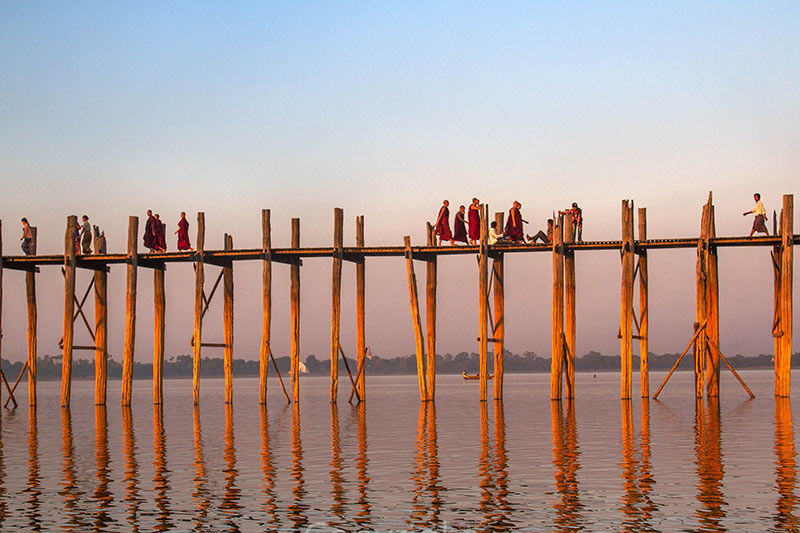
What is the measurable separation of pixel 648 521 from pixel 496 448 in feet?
27.8

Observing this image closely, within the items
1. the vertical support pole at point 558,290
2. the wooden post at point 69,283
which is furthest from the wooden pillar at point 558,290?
the wooden post at point 69,283

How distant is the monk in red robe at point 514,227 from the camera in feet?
103

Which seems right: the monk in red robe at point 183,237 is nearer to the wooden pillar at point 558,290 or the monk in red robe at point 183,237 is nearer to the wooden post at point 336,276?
the wooden post at point 336,276

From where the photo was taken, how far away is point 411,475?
17.0 meters

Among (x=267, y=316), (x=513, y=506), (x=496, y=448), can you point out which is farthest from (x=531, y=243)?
(x=513, y=506)

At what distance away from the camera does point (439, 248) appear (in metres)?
31.3

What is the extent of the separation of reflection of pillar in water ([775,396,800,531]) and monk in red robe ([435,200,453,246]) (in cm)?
1066

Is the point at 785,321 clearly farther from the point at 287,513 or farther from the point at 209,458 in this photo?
the point at 287,513

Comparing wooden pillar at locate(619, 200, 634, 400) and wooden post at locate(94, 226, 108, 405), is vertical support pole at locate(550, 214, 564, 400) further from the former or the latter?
wooden post at locate(94, 226, 108, 405)

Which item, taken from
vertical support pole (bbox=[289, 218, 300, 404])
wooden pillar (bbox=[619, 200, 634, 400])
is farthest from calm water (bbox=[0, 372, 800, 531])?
vertical support pole (bbox=[289, 218, 300, 404])

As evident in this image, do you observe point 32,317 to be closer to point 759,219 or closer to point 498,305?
point 498,305

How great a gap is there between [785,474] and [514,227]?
1583 cm

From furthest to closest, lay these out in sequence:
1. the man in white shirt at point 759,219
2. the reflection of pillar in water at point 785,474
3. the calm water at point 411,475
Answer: the man in white shirt at point 759,219, the calm water at point 411,475, the reflection of pillar in water at point 785,474

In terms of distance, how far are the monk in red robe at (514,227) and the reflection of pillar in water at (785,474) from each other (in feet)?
29.2
